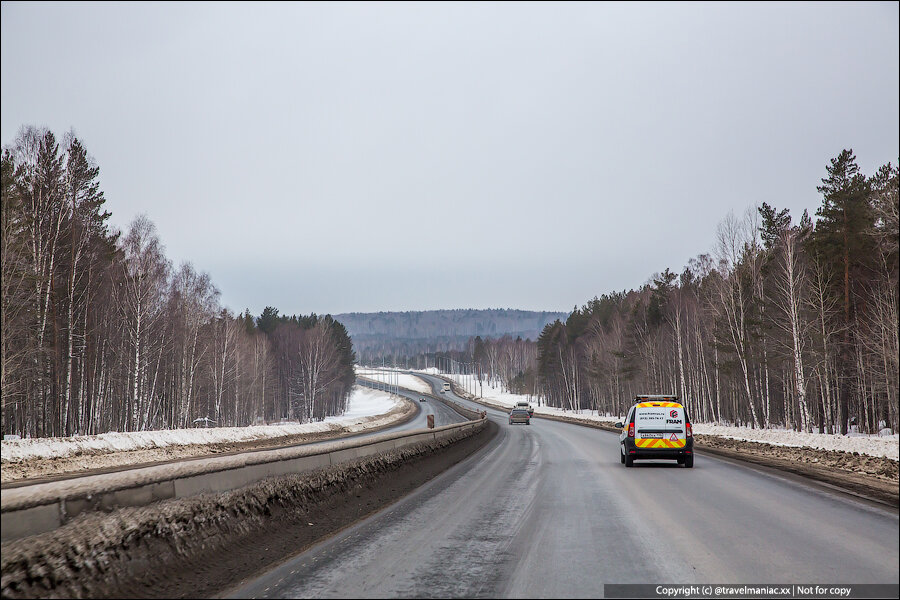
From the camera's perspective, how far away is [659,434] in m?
18.9

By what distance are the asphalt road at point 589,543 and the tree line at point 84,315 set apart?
20566mm

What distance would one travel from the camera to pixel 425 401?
128000mm

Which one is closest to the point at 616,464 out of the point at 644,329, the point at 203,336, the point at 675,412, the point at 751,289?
the point at 675,412

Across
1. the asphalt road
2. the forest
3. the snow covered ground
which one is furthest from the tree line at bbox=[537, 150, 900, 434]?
the asphalt road

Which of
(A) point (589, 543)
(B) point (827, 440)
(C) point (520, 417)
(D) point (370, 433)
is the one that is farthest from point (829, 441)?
(C) point (520, 417)

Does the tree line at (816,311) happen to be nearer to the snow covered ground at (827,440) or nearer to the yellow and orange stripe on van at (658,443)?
the snow covered ground at (827,440)

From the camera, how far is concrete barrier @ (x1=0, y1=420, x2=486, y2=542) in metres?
5.22

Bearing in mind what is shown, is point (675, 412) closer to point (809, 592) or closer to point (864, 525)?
point (864, 525)

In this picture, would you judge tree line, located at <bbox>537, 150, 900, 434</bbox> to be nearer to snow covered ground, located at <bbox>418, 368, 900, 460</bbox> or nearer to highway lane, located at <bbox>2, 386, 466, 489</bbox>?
snow covered ground, located at <bbox>418, 368, 900, 460</bbox>

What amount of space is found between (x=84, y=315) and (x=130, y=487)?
38.3 meters

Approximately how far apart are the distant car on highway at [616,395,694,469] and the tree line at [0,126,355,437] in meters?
20.6

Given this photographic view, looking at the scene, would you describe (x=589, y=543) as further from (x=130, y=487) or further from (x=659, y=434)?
(x=659, y=434)

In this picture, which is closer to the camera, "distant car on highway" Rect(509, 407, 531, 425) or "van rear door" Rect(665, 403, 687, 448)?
"van rear door" Rect(665, 403, 687, 448)

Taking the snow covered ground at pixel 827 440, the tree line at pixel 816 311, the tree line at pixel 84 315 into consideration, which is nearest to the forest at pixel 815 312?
the tree line at pixel 816 311
